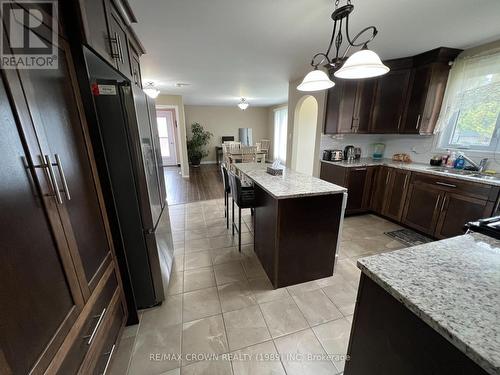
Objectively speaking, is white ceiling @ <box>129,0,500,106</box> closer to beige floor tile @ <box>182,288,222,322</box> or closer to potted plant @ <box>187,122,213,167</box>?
beige floor tile @ <box>182,288,222,322</box>

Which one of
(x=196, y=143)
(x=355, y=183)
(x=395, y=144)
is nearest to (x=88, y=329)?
(x=355, y=183)

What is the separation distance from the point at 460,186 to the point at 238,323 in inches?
110

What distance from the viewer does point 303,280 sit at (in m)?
1.91

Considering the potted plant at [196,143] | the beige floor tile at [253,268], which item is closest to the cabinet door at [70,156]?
the beige floor tile at [253,268]

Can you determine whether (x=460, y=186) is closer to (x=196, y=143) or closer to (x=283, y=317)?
(x=283, y=317)

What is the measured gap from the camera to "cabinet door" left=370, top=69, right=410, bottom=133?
9.50 feet

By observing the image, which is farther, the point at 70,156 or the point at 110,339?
the point at 110,339

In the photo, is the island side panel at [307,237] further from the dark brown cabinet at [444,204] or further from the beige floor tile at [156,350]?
the dark brown cabinet at [444,204]

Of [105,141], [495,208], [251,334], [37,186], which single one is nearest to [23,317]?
[37,186]

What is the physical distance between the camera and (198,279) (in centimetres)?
197

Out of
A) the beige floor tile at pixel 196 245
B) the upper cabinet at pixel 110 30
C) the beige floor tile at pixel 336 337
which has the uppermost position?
the upper cabinet at pixel 110 30

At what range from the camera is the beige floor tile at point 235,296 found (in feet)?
5.49

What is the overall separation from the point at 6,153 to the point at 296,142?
13.8 feet

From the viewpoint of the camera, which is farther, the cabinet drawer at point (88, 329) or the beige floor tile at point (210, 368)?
the beige floor tile at point (210, 368)
